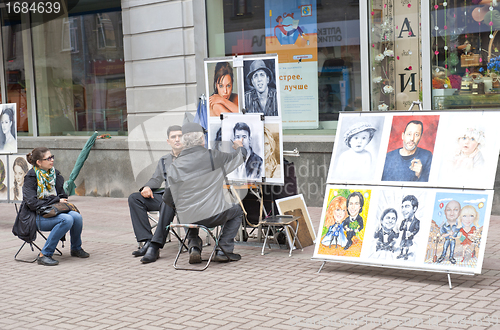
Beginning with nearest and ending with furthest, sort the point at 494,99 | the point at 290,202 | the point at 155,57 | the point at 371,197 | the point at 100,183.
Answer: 1. the point at 371,197
2. the point at 290,202
3. the point at 494,99
4. the point at 155,57
5. the point at 100,183

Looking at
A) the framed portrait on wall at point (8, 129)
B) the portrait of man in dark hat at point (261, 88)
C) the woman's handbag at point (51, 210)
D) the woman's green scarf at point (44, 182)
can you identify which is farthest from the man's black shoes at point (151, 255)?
the framed portrait on wall at point (8, 129)

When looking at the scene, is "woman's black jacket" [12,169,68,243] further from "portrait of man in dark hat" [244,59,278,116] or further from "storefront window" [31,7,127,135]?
"storefront window" [31,7,127,135]

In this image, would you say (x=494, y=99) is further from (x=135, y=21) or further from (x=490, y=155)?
(x=135, y=21)

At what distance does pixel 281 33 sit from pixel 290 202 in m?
4.61

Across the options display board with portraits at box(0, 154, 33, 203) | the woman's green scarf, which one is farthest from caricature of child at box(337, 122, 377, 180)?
display board with portraits at box(0, 154, 33, 203)

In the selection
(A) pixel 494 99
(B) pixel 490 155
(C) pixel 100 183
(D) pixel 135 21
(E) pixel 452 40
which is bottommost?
(C) pixel 100 183

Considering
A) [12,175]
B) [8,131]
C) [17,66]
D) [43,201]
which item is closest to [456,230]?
[43,201]

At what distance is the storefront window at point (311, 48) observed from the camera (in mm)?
9883

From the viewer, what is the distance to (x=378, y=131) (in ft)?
18.4

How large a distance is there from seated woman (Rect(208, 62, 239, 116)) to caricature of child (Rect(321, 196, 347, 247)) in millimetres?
1895

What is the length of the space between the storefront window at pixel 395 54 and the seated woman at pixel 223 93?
3552 millimetres

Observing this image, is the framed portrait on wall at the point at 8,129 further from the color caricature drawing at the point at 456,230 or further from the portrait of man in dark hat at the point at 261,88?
the color caricature drawing at the point at 456,230

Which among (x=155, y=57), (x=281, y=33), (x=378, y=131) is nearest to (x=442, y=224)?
(x=378, y=131)

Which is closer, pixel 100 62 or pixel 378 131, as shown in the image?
pixel 378 131
